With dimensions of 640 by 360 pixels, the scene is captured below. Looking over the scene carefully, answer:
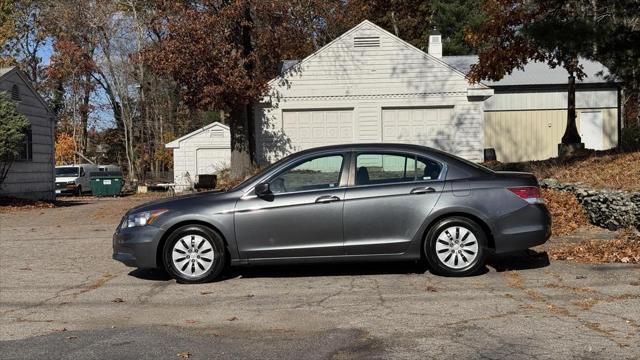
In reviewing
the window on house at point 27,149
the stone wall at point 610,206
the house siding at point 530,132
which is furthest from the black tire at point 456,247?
the house siding at point 530,132

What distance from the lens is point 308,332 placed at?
19.1 ft

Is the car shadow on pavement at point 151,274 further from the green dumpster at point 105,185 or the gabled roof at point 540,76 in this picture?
the green dumpster at point 105,185

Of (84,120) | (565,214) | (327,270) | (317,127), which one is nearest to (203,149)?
(317,127)

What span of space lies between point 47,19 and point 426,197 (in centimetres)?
4298

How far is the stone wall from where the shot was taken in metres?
10.2

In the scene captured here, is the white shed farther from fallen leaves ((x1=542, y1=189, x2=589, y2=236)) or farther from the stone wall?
the stone wall

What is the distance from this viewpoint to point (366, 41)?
22.0m

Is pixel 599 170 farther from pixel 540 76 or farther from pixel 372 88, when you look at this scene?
pixel 540 76

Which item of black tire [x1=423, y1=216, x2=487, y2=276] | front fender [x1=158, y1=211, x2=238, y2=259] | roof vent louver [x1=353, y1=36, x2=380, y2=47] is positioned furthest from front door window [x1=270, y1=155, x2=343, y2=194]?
roof vent louver [x1=353, y1=36, x2=380, y2=47]

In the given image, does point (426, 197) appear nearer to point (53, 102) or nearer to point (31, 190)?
point (31, 190)

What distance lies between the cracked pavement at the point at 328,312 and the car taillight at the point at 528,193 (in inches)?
35.1

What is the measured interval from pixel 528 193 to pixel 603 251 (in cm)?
189

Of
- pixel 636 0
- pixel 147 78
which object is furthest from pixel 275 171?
pixel 147 78

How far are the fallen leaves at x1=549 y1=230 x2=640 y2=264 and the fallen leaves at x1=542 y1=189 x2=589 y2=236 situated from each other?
1308 mm
